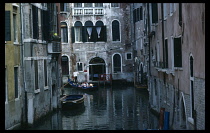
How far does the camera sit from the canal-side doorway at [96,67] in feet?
125

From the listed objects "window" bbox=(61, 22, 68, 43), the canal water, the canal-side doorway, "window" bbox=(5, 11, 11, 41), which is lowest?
the canal water

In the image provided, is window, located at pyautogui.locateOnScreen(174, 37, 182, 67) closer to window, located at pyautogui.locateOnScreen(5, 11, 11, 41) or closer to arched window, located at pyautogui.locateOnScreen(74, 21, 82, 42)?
window, located at pyautogui.locateOnScreen(5, 11, 11, 41)

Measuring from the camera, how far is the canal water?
1738 cm

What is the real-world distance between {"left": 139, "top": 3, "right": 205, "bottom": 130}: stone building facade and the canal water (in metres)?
1.35

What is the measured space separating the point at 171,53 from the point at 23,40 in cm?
646

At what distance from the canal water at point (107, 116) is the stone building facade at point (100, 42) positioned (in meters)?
8.32

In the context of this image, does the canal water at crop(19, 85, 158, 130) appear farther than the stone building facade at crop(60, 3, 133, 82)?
No

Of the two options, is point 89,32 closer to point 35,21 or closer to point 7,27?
point 35,21

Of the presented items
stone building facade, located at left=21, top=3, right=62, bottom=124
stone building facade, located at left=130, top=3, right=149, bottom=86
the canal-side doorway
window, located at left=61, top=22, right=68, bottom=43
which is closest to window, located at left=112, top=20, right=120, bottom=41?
stone building facade, located at left=130, top=3, right=149, bottom=86

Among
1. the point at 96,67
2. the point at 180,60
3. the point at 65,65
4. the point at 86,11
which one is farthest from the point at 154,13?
the point at 96,67

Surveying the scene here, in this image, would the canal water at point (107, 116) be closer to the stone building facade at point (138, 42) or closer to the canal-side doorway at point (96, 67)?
the stone building facade at point (138, 42)

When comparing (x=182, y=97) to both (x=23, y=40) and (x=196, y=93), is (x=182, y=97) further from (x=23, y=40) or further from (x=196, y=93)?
(x=23, y=40)

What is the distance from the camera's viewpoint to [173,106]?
14984 mm

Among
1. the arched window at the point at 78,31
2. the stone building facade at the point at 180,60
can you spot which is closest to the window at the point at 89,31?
the arched window at the point at 78,31
